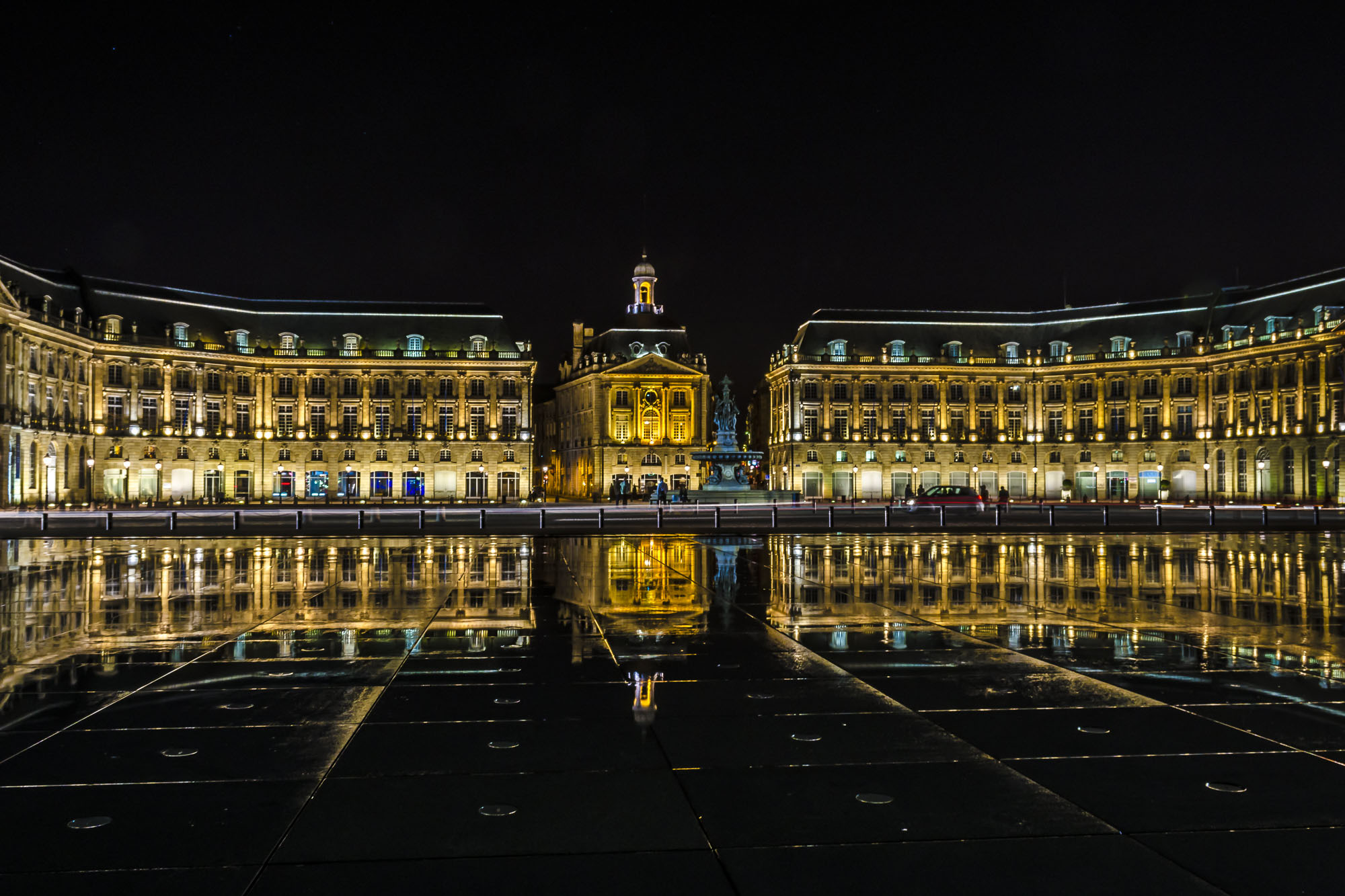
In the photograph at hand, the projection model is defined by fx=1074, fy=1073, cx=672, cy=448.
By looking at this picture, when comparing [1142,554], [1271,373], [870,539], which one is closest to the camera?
[1142,554]

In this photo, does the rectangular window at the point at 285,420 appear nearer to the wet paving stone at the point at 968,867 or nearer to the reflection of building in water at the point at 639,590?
the reflection of building in water at the point at 639,590

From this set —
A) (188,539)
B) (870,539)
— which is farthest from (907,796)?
(188,539)

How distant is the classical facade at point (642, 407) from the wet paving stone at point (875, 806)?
321ft

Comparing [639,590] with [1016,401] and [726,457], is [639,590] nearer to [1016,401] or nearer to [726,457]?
[726,457]


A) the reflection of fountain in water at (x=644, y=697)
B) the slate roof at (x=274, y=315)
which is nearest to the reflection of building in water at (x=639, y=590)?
the reflection of fountain in water at (x=644, y=697)

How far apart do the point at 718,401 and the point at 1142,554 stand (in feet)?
190

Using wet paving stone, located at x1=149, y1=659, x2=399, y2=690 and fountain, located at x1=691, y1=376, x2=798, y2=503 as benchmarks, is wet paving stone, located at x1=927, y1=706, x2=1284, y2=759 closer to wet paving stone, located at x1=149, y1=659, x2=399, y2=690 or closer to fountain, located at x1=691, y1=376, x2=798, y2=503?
wet paving stone, located at x1=149, y1=659, x2=399, y2=690

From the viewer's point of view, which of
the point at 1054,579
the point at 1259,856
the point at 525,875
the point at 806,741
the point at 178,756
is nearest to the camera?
the point at 525,875

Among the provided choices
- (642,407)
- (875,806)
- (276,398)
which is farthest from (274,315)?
(875,806)

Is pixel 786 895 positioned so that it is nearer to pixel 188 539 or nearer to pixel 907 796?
pixel 907 796

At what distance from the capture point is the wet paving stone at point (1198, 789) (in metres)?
6.40

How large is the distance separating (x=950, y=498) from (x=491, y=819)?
6324 cm

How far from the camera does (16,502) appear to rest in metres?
71.7

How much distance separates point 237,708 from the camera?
9.45 meters
